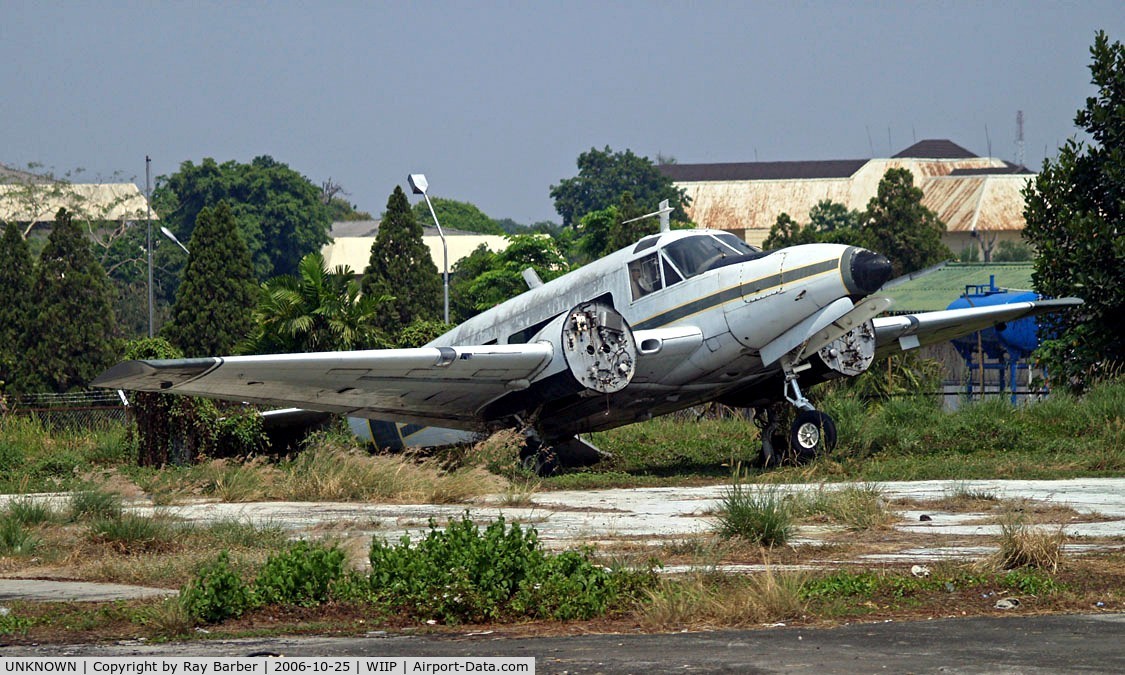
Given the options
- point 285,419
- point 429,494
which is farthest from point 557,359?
point 285,419

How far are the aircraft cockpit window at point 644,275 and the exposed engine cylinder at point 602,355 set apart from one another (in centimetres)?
137

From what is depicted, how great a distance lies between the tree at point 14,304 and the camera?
4891cm

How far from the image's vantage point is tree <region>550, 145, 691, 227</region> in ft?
401

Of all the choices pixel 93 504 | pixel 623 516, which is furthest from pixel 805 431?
pixel 93 504

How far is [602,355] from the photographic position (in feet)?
63.7

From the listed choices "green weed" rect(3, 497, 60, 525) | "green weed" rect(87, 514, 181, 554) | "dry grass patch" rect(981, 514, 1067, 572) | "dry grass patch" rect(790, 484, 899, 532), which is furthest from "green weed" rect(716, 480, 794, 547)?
"green weed" rect(3, 497, 60, 525)

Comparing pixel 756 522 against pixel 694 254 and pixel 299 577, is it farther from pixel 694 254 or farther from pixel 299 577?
pixel 694 254

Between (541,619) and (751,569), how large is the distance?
7.20 feet

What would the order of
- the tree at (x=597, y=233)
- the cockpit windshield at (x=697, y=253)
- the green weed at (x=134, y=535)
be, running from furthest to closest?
the tree at (x=597, y=233), the cockpit windshield at (x=697, y=253), the green weed at (x=134, y=535)

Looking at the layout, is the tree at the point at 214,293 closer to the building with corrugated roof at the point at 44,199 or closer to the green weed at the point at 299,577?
the building with corrugated roof at the point at 44,199

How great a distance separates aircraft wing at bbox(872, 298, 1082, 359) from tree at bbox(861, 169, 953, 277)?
168 feet

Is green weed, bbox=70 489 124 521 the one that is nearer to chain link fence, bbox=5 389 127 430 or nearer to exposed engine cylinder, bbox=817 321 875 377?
exposed engine cylinder, bbox=817 321 875 377

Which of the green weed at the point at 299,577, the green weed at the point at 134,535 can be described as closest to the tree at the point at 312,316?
the green weed at the point at 134,535

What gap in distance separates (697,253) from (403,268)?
37668mm
